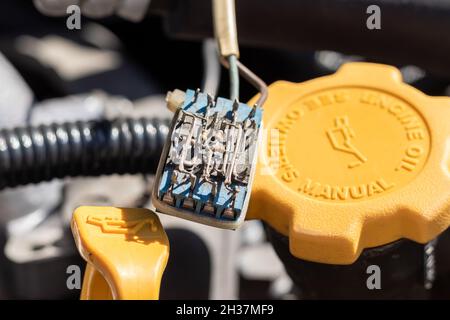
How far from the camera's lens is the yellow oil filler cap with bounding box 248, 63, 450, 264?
1.94 feet

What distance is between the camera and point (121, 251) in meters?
0.55

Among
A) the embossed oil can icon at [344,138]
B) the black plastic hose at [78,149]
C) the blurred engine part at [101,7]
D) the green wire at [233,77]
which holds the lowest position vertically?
the black plastic hose at [78,149]

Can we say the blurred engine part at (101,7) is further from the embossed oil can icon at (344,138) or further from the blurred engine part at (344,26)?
the embossed oil can icon at (344,138)

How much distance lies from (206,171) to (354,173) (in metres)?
0.13

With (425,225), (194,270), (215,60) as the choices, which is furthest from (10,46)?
(425,225)

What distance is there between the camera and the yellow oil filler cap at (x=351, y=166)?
1.94ft

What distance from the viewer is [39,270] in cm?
82

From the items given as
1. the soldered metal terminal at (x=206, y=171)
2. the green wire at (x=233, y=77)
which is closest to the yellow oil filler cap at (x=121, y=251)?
the soldered metal terminal at (x=206, y=171)

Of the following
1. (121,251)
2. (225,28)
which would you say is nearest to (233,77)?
(225,28)

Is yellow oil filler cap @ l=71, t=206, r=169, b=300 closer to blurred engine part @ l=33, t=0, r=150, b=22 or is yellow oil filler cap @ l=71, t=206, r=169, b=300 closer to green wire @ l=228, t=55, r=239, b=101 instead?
green wire @ l=228, t=55, r=239, b=101

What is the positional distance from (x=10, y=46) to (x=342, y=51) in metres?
0.49

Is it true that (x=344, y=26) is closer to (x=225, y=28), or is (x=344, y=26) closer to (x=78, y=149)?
(x=225, y=28)

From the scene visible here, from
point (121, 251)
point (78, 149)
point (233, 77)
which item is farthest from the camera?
point (78, 149)

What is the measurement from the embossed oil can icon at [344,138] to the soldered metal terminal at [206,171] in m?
0.08
